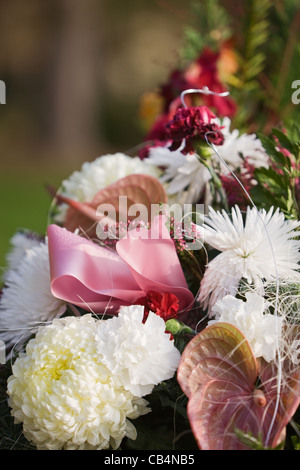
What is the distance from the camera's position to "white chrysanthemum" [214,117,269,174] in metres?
0.88

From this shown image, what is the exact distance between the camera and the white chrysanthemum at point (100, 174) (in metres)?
0.99

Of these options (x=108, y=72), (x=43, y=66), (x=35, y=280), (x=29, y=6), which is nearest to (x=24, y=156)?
(x=43, y=66)

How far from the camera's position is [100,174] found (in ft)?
3.28

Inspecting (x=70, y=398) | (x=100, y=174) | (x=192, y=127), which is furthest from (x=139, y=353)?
(x=100, y=174)

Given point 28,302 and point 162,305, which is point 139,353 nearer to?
point 162,305

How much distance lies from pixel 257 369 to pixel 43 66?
735 cm

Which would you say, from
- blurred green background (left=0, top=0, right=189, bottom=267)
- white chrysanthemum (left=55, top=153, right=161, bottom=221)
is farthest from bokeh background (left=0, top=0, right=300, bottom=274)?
white chrysanthemum (left=55, top=153, right=161, bottom=221)

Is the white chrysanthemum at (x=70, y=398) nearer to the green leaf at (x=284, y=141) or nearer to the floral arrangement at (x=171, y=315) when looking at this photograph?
the floral arrangement at (x=171, y=315)

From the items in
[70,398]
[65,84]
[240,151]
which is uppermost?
[65,84]

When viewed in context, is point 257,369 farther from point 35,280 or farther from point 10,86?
point 10,86

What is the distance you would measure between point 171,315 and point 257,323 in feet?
0.36

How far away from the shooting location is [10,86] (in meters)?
7.96

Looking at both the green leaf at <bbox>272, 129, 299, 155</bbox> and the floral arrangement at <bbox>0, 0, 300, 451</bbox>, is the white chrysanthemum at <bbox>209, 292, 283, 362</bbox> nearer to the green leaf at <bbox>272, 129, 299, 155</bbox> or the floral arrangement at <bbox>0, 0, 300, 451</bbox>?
the floral arrangement at <bbox>0, 0, 300, 451</bbox>

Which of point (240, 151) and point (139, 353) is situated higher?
point (240, 151)
